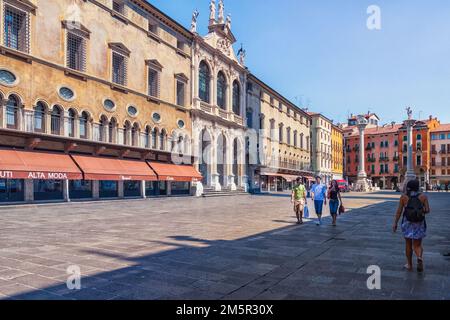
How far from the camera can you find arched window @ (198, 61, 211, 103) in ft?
117

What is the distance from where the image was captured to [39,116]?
20172 millimetres

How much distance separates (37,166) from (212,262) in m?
15.5

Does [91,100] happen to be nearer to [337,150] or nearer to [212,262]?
[212,262]

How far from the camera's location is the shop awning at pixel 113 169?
21.7 m

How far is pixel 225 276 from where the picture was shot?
5.72m

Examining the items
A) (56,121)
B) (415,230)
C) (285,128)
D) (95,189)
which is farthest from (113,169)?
(285,128)

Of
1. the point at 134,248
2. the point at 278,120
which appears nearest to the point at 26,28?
the point at 134,248

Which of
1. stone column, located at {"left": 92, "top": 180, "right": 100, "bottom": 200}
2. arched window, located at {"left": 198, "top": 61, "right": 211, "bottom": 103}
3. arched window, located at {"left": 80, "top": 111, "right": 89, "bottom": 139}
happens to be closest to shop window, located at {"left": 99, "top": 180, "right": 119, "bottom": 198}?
stone column, located at {"left": 92, "top": 180, "right": 100, "bottom": 200}

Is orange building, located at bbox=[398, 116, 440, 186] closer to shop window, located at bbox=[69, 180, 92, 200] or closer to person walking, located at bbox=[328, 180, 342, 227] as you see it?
shop window, located at bbox=[69, 180, 92, 200]

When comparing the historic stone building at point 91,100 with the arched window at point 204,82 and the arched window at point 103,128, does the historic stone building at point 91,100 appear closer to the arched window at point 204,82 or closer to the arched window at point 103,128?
the arched window at point 103,128

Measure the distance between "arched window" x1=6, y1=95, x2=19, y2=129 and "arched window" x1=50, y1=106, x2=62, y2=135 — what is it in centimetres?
206
